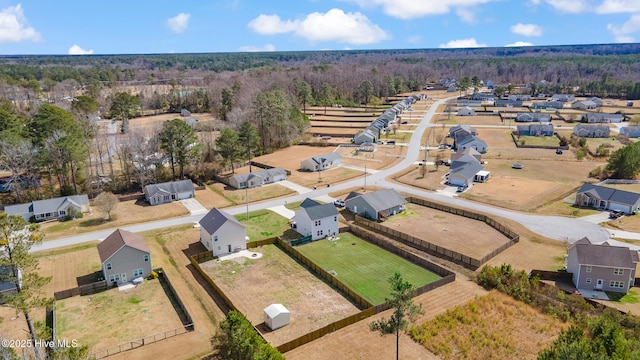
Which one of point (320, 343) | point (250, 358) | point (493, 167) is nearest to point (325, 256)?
point (320, 343)

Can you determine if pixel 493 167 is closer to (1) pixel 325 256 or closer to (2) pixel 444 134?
(2) pixel 444 134

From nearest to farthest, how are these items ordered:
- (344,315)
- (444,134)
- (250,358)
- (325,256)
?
(250,358), (344,315), (325,256), (444,134)

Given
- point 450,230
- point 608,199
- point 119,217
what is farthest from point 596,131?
point 119,217

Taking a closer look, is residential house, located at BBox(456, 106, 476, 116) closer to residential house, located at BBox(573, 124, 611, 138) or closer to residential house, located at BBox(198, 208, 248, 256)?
residential house, located at BBox(573, 124, 611, 138)

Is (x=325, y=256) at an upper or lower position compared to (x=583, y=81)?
lower

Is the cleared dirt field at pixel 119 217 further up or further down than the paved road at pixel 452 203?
further up

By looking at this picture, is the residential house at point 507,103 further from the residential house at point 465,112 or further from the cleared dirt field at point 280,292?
the cleared dirt field at point 280,292

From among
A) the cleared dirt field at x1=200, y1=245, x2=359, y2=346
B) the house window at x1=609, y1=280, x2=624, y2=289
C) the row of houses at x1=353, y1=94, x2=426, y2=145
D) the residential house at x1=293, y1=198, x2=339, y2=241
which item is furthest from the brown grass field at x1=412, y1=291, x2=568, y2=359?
the row of houses at x1=353, y1=94, x2=426, y2=145

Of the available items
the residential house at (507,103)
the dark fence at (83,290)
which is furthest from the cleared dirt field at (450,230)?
the residential house at (507,103)
